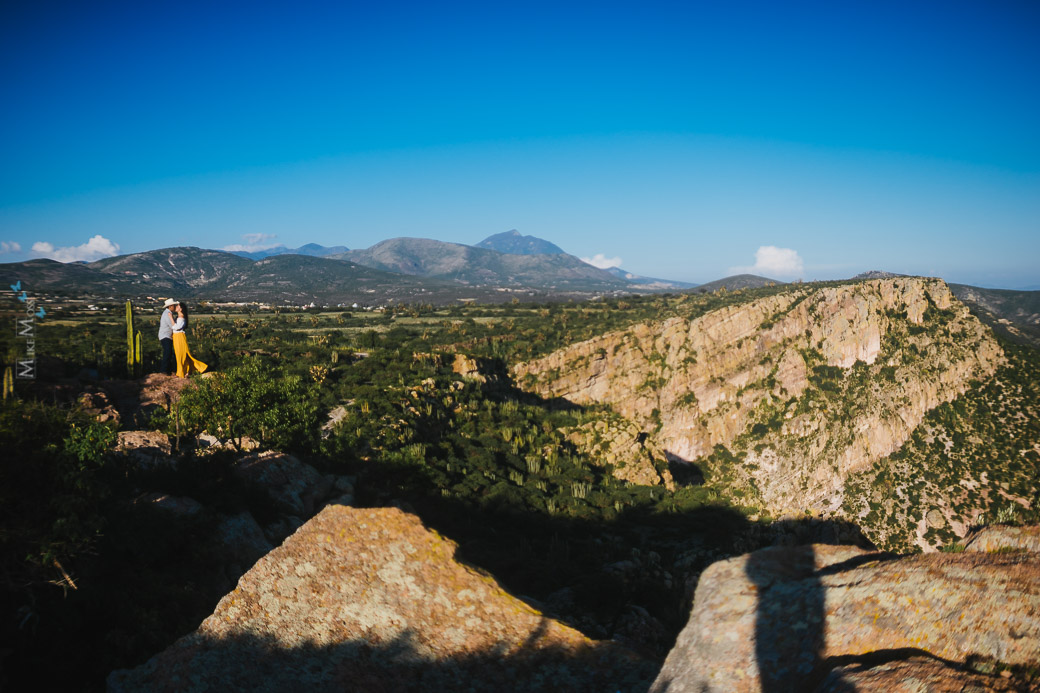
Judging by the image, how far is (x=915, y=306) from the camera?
190 feet

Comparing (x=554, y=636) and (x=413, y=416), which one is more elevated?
(x=554, y=636)

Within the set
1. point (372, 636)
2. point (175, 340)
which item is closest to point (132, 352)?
point (175, 340)

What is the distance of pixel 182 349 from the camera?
1085 inches

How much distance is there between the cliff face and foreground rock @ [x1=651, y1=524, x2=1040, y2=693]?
47725 millimetres

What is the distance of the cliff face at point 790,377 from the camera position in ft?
163

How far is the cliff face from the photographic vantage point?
4962cm

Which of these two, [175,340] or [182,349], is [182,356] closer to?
[182,349]

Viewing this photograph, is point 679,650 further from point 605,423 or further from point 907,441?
point 907,441

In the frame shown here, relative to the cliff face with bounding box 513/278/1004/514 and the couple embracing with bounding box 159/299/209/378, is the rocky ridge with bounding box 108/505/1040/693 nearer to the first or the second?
the couple embracing with bounding box 159/299/209/378

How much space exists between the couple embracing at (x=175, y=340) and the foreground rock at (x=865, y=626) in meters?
28.9

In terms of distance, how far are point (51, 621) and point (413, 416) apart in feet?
101

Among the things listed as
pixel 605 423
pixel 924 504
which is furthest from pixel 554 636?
pixel 924 504

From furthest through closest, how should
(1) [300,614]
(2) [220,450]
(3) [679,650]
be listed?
(2) [220,450], (1) [300,614], (3) [679,650]

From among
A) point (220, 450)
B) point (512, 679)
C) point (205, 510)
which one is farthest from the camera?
point (220, 450)
